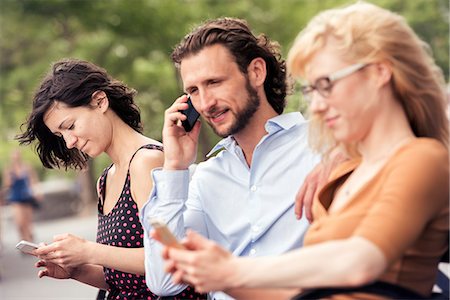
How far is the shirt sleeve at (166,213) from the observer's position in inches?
121

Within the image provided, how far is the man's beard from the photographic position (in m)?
3.35

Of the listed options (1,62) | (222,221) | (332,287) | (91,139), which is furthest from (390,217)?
(1,62)

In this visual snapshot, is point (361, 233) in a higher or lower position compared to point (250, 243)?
higher

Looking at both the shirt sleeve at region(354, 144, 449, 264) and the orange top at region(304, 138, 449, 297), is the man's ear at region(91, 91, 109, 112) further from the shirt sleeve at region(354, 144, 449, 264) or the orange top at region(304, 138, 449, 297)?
the shirt sleeve at region(354, 144, 449, 264)

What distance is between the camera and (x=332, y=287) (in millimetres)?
2133

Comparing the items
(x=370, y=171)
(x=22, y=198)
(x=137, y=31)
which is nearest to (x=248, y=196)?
(x=370, y=171)

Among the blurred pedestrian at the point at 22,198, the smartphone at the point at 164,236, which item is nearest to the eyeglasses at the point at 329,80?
the smartphone at the point at 164,236

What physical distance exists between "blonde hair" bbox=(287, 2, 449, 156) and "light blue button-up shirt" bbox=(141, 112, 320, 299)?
36.4 inches

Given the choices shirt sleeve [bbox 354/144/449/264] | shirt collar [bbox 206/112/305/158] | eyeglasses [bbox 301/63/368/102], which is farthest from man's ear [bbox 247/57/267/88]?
shirt sleeve [bbox 354/144/449/264]

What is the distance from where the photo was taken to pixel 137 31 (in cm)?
1817

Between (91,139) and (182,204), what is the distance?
0.79m

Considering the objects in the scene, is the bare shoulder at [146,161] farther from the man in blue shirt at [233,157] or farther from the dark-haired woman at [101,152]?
the man in blue shirt at [233,157]

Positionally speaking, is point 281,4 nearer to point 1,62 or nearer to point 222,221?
point 1,62

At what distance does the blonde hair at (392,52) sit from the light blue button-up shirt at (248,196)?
3.03ft
